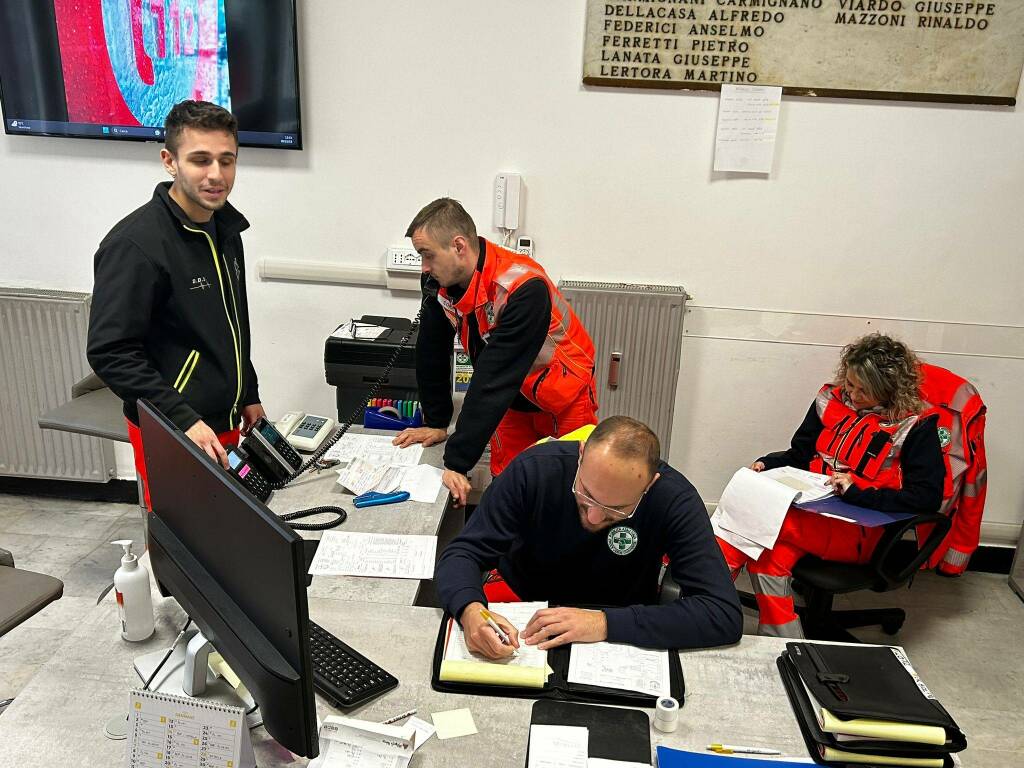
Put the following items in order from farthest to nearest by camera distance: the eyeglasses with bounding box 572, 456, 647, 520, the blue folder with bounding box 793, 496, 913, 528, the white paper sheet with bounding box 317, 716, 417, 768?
1. the blue folder with bounding box 793, 496, 913, 528
2. the eyeglasses with bounding box 572, 456, 647, 520
3. the white paper sheet with bounding box 317, 716, 417, 768

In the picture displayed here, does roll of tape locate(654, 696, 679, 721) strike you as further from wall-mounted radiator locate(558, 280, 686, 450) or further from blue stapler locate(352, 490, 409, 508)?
wall-mounted radiator locate(558, 280, 686, 450)

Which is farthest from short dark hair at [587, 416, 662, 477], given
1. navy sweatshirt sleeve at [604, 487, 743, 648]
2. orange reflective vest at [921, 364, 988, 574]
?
orange reflective vest at [921, 364, 988, 574]

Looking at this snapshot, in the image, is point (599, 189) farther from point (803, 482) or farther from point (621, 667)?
point (621, 667)

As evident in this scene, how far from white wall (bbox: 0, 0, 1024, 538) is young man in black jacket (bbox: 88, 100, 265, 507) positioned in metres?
0.92

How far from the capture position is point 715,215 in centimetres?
308

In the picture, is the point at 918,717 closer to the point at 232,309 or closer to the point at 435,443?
the point at 435,443

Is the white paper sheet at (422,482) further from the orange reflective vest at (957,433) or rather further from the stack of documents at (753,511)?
the orange reflective vest at (957,433)

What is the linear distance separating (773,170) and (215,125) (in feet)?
6.56

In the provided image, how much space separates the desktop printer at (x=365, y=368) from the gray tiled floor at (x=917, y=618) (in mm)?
1068

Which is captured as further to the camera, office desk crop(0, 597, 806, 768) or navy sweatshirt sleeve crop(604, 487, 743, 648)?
navy sweatshirt sleeve crop(604, 487, 743, 648)

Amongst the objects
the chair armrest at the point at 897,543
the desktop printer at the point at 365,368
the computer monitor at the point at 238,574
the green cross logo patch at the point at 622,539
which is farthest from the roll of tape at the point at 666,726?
the desktop printer at the point at 365,368

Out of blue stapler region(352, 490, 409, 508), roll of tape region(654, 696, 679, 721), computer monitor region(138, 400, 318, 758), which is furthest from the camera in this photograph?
blue stapler region(352, 490, 409, 508)

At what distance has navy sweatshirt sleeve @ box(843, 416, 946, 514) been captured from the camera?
2537 millimetres

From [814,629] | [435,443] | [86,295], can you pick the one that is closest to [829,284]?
[814,629]
